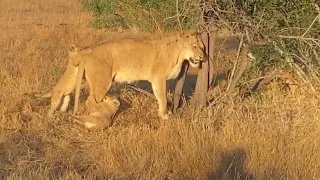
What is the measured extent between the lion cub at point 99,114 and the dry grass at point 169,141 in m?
0.10

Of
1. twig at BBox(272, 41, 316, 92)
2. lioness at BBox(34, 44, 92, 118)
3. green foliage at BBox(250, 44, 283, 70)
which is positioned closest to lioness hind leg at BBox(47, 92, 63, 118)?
lioness at BBox(34, 44, 92, 118)

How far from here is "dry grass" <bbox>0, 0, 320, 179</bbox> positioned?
601 cm

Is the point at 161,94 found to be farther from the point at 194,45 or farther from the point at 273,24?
the point at 273,24

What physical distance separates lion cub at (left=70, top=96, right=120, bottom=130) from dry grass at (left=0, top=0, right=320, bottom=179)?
96 millimetres

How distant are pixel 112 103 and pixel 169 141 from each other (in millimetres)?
1472

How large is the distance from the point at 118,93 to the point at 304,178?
384 centimetres

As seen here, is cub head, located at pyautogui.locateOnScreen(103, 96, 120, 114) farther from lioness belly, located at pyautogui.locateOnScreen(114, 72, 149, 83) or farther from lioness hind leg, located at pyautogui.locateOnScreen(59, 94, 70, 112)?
lioness hind leg, located at pyautogui.locateOnScreen(59, 94, 70, 112)

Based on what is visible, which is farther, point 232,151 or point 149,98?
point 149,98

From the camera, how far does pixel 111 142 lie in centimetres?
661

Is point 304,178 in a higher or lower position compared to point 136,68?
lower

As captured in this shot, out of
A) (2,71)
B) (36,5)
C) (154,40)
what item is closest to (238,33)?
(154,40)

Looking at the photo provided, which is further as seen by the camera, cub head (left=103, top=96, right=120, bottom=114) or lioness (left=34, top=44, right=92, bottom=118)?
lioness (left=34, top=44, right=92, bottom=118)

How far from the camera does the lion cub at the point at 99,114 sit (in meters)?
7.42

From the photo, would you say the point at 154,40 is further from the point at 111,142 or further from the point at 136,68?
the point at 111,142
